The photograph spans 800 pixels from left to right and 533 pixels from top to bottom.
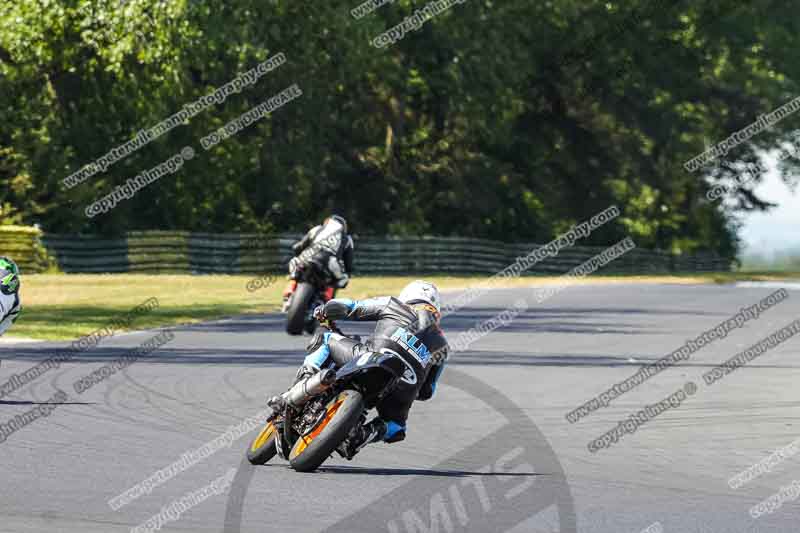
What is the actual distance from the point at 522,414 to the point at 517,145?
43992 mm

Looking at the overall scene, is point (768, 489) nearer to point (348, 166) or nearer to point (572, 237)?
point (348, 166)

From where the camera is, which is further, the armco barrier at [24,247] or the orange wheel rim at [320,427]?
the armco barrier at [24,247]

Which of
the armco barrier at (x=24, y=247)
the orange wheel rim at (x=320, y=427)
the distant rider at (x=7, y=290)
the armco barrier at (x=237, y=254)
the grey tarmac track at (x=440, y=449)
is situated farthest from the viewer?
the armco barrier at (x=237, y=254)

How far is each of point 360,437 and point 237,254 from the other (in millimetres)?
34361

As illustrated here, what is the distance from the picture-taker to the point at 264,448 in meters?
11.4

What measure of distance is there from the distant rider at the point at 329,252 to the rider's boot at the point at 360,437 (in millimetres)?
10992

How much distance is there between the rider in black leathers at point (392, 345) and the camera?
11062 millimetres

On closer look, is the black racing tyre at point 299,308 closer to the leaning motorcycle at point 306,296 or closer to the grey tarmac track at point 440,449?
the leaning motorcycle at point 306,296

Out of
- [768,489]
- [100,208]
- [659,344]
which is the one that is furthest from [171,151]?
[768,489]

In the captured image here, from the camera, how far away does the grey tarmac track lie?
31.6 ft

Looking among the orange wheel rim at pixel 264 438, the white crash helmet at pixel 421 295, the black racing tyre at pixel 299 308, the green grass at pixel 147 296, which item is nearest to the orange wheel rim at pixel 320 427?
the orange wheel rim at pixel 264 438

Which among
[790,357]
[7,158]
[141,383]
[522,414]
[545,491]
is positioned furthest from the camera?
[7,158]

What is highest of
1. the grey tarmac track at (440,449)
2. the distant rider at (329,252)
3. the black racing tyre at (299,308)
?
the distant rider at (329,252)

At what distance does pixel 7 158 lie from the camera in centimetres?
4309
